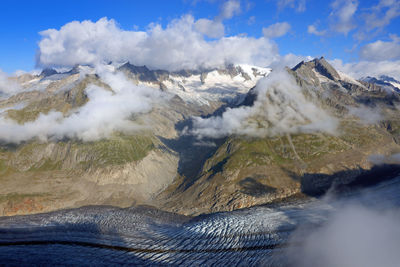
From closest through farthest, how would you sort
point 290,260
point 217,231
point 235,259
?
point 290,260, point 235,259, point 217,231

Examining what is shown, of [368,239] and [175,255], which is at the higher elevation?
[175,255]

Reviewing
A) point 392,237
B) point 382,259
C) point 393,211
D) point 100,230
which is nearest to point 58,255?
point 100,230

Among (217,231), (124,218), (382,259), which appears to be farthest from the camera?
(124,218)

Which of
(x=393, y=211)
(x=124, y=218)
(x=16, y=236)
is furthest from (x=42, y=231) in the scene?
(x=393, y=211)

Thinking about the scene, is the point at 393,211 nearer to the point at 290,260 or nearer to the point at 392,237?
the point at 392,237

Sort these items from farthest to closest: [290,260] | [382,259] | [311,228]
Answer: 1. [311,228]
2. [290,260]
3. [382,259]

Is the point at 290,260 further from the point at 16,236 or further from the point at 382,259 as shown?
the point at 16,236

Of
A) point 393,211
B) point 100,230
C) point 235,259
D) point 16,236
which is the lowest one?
point 393,211

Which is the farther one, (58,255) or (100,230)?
(100,230)

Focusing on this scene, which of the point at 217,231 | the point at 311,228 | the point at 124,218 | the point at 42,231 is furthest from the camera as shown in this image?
the point at 124,218
